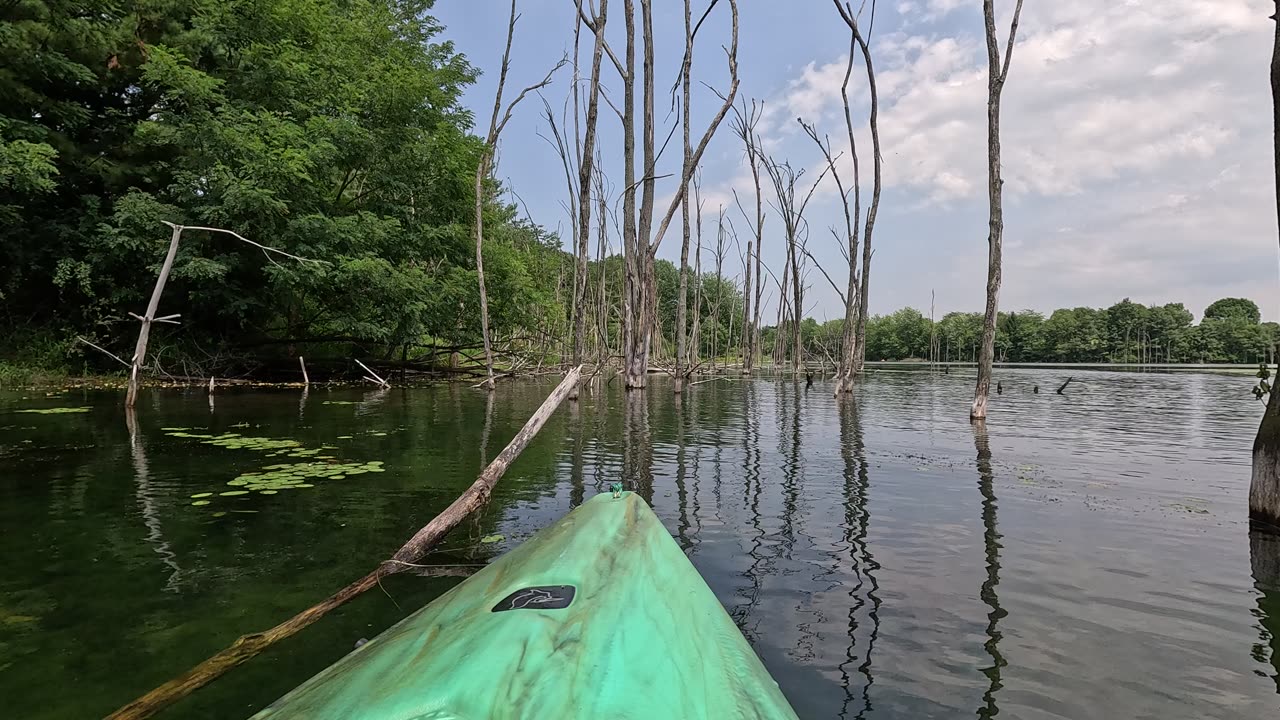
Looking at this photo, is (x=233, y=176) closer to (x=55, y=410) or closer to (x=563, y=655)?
(x=55, y=410)

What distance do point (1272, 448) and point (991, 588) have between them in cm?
310

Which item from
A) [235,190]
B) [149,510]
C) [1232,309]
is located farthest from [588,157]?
[1232,309]

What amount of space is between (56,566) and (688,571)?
411 centimetres

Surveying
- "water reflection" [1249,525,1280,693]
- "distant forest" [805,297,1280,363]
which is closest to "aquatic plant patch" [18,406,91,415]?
"water reflection" [1249,525,1280,693]

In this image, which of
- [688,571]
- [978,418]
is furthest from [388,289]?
[688,571]

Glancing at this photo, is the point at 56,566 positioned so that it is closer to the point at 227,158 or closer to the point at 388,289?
the point at 388,289

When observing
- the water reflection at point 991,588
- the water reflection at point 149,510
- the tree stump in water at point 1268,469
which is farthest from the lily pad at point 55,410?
the tree stump in water at point 1268,469

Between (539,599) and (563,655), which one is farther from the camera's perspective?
(539,599)

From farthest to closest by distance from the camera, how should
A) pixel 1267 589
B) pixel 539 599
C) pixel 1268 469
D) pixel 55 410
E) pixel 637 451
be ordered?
pixel 55 410 < pixel 637 451 < pixel 1268 469 < pixel 1267 589 < pixel 539 599

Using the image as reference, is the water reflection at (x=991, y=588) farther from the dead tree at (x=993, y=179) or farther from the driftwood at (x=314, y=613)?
the dead tree at (x=993, y=179)

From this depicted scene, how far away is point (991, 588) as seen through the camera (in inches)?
147

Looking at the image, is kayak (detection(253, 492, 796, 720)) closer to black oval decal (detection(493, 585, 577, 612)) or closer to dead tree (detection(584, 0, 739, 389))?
black oval decal (detection(493, 585, 577, 612))

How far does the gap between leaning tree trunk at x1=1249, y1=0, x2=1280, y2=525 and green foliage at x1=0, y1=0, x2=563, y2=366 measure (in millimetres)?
17026

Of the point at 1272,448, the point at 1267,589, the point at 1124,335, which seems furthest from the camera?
the point at 1124,335
